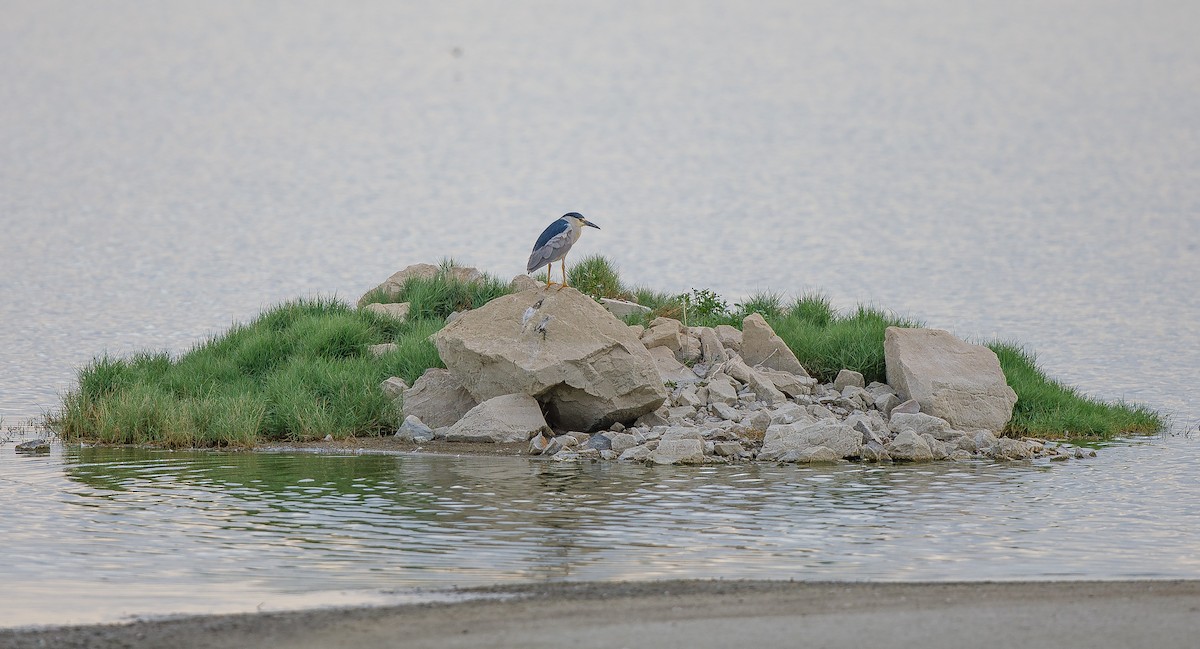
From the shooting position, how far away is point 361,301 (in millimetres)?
22172

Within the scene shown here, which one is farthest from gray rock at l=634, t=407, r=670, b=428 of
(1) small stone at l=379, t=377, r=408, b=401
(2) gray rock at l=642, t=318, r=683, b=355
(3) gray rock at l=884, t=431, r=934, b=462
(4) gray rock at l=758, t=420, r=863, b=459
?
(1) small stone at l=379, t=377, r=408, b=401

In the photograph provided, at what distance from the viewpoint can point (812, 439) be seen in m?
16.1

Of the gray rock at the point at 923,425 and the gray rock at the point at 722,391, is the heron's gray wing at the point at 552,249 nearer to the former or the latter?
the gray rock at the point at 722,391

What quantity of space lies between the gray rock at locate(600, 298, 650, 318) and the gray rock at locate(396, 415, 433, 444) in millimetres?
3983

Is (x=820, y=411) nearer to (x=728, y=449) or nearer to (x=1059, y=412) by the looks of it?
(x=728, y=449)

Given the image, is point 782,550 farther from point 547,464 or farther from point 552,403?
point 552,403

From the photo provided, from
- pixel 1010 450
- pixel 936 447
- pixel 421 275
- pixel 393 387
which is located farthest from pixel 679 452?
pixel 421 275

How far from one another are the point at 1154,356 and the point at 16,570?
2131 centimetres

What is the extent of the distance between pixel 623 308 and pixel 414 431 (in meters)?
4.36

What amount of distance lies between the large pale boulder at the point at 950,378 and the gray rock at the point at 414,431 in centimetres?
568

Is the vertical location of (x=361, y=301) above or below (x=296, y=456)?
above

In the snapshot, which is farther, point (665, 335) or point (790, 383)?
point (665, 335)

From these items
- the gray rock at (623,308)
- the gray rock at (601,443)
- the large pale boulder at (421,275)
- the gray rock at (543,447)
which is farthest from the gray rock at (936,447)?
the large pale boulder at (421,275)

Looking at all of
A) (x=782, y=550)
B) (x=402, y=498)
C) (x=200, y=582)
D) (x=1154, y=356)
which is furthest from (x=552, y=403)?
(x=1154, y=356)
